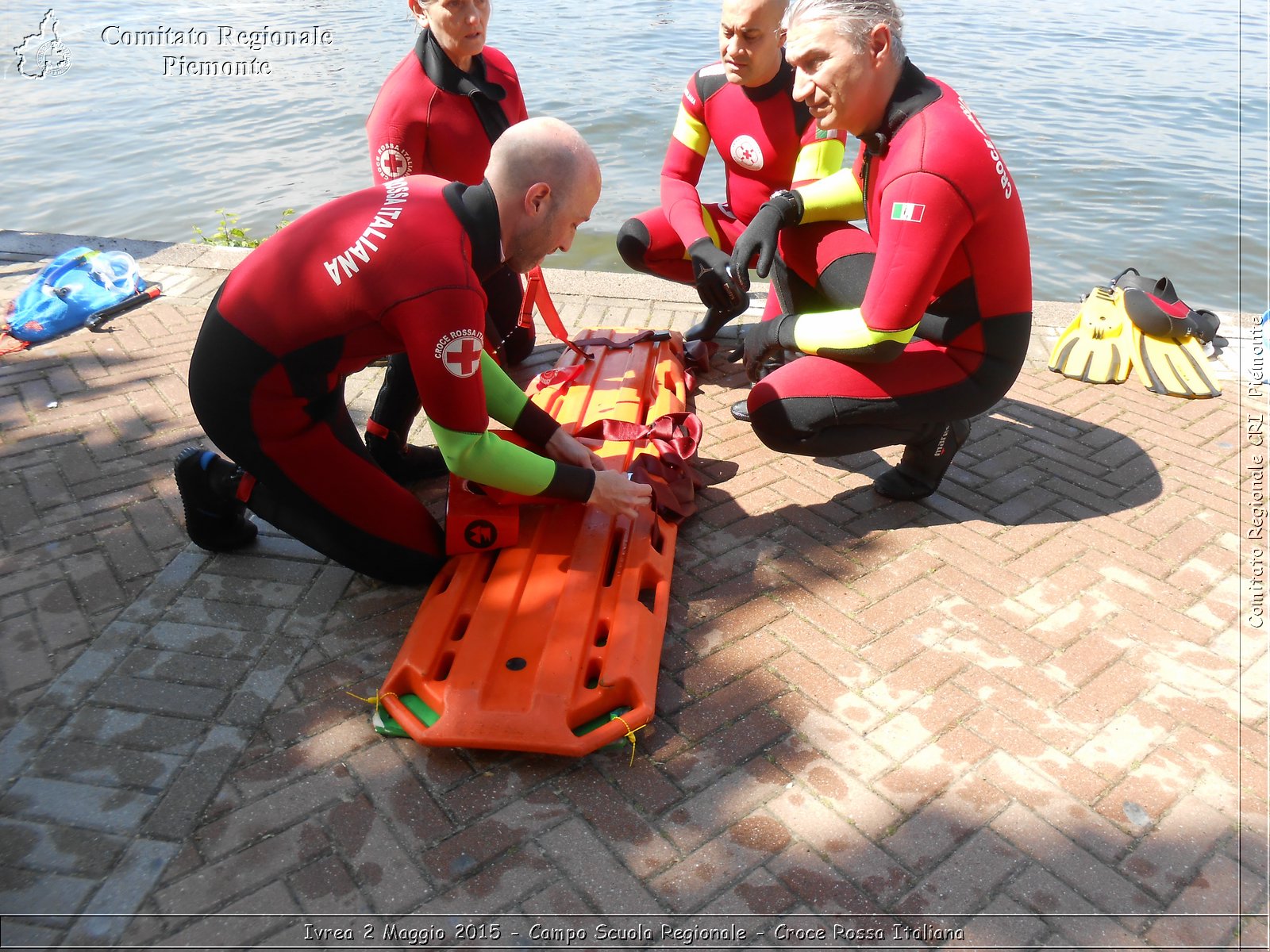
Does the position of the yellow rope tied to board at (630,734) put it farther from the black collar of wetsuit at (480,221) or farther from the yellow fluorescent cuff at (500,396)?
the black collar of wetsuit at (480,221)

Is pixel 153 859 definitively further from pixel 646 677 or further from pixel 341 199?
pixel 341 199

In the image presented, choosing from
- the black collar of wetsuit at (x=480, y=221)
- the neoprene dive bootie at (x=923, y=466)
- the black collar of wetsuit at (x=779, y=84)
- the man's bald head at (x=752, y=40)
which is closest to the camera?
the black collar of wetsuit at (x=480, y=221)

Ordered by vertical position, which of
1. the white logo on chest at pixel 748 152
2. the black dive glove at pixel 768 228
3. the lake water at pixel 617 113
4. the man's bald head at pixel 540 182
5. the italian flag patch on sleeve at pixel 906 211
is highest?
the man's bald head at pixel 540 182

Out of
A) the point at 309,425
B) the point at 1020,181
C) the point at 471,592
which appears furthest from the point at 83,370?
the point at 1020,181

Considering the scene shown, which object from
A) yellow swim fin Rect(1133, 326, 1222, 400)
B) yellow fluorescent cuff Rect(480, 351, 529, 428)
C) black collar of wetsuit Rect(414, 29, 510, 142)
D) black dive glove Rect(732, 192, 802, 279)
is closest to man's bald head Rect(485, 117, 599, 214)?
yellow fluorescent cuff Rect(480, 351, 529, 428)

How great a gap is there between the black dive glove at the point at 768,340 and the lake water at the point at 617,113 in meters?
3.57

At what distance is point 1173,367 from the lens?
4160 millimetres

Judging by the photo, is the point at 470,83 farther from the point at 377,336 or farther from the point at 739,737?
the point at 739,737

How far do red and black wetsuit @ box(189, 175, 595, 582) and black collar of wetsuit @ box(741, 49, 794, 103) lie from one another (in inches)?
71.9

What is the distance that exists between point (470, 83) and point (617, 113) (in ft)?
21.2

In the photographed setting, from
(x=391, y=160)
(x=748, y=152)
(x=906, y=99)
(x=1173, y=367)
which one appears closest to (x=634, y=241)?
(x=748, y=152)

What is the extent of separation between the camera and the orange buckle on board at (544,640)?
221cm

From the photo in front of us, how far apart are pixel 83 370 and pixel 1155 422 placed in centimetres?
473

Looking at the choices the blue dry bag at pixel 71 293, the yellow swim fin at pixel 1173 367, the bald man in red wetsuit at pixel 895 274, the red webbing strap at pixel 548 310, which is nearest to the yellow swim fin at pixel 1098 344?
the yellow swim fin at pixel 1173 367
